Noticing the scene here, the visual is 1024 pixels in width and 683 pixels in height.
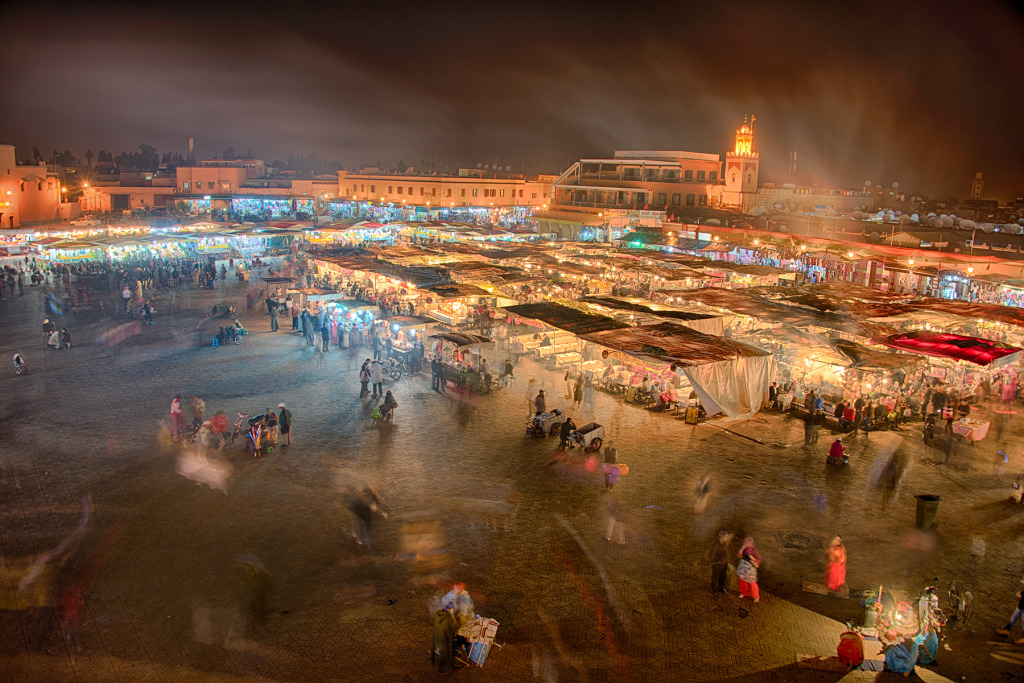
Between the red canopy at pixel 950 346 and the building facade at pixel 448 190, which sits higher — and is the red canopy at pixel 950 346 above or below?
below

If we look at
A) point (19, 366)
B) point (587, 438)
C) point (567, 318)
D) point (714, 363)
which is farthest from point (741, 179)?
point (19, 366)

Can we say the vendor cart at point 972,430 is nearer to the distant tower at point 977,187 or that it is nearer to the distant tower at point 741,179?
the distant tower at point 741,179

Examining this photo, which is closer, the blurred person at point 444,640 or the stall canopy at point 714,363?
the blurred person at point 444,640

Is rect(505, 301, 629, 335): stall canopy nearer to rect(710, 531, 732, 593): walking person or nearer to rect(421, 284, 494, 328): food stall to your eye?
rect(421, 284, 494, 328): food stall

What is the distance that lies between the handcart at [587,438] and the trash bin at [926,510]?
16.0 feet

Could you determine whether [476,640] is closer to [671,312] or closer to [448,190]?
[671,312]

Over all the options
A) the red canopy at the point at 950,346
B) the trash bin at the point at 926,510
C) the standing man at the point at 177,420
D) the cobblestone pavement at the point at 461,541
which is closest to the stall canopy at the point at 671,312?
the cobblestone pavement at the point at 461,541

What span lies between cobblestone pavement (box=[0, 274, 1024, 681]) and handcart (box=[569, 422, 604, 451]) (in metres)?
0.47

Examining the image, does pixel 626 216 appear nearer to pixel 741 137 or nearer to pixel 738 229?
Result: pixel 738 229

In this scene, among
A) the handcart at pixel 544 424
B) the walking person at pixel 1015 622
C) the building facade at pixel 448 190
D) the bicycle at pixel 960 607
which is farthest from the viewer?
the building facade at pixel 448 190

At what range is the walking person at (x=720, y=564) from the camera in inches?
282

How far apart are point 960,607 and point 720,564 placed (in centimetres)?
259

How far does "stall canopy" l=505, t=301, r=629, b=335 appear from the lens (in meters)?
15.4

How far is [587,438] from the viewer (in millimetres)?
11375
